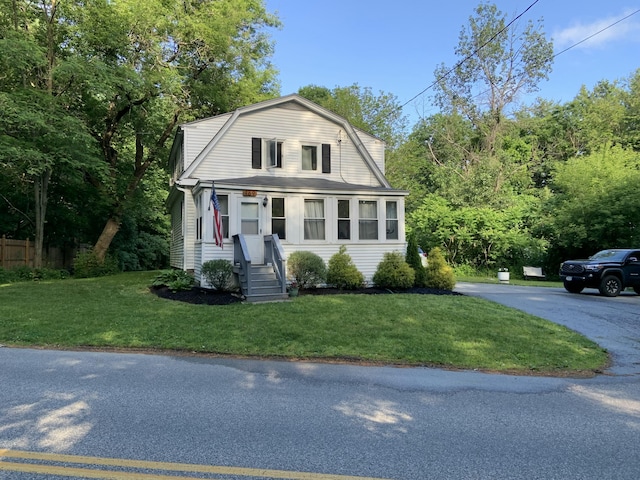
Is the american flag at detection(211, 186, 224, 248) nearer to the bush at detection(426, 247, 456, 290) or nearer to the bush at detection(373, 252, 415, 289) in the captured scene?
the bush at detection(373, 252, 415, 289)

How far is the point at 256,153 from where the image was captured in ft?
55.5

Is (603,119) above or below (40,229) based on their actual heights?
above

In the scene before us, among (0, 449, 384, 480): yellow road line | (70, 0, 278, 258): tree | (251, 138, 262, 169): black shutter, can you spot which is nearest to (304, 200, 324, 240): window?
(251, 138, 262, 169): black shutter

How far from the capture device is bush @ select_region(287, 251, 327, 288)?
44.8ft

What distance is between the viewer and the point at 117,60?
20719 millimetres

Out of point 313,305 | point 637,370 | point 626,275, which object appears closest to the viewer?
point 637,370

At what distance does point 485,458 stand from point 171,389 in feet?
11.5

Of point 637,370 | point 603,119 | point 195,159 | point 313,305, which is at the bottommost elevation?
point 637,370

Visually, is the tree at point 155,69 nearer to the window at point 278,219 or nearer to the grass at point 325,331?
the window at point 278,219

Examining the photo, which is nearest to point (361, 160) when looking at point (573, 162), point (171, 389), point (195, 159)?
point (195, 159)

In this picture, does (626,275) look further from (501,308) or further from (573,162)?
(573,162)

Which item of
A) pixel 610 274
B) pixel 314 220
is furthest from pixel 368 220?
pixel 610 274

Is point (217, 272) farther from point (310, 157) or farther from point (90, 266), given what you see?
point (90, 266)

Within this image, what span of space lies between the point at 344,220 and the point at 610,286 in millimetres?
9829
